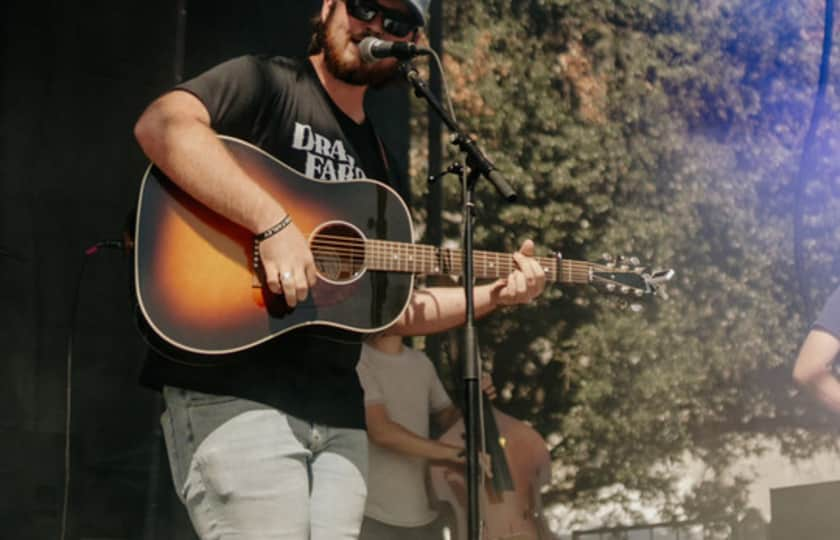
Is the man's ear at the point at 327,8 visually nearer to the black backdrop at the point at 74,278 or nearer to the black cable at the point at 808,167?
the black backdrop at the point at 74,278

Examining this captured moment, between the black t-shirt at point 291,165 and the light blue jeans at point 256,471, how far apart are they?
0.04m

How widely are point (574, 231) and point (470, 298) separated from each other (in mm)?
1573

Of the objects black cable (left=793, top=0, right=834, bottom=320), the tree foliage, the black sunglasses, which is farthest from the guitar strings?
black cable (left=793, top=0, right=834, bottom=320)

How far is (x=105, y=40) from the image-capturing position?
2895mm

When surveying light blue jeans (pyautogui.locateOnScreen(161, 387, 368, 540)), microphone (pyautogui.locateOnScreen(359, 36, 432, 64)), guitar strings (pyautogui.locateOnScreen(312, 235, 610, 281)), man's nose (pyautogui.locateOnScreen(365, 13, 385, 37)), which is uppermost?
man's nose (pyautogui.locateOnScreen(365, 13, 385, 37))

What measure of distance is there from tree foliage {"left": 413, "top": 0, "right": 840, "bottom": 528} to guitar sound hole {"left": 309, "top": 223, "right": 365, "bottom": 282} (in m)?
1.01

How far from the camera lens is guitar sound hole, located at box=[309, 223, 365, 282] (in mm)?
2312

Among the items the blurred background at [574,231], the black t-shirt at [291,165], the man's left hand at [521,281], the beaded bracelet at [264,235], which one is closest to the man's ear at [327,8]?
the black t-shirt at [291,165]

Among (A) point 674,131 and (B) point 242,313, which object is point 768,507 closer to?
(A) point 674,131

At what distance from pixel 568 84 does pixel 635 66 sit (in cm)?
30

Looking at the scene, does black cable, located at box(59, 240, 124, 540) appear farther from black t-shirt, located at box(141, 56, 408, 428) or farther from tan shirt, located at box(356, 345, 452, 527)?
tan shirt, located at box(356, 345, 452, 527)

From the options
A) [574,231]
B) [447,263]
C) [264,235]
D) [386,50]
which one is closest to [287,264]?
[264,235]

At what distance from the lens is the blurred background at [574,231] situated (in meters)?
2.72

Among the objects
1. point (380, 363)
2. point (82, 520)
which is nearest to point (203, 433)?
point (82, 520)
